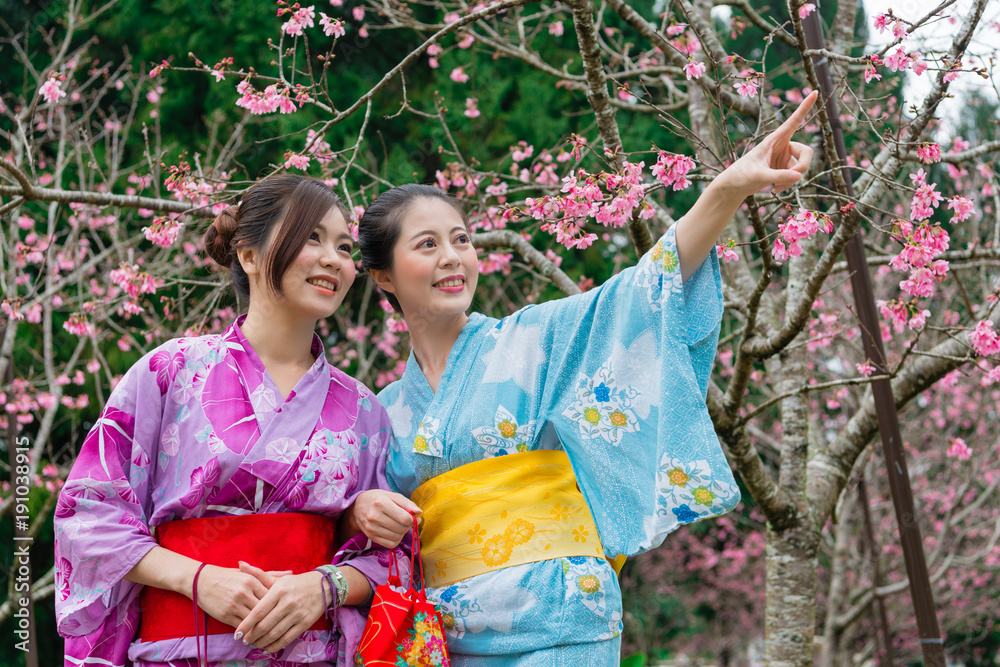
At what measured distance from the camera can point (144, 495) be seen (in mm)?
1542

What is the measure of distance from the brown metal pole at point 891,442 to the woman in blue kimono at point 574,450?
4.46ft

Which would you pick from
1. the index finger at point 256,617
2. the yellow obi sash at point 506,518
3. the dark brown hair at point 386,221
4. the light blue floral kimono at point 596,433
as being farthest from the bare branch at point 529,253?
the index finger at point 256,617

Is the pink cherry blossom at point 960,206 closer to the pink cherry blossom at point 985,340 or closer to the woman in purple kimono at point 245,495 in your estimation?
the pink cherry blossom at point 985,340

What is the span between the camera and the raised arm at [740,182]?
1.37m

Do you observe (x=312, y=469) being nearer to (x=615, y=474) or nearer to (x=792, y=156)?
(x=615, y=474)

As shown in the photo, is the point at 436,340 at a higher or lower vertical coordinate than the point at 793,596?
higher

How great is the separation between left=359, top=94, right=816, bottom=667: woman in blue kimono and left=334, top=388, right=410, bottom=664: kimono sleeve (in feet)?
0.17

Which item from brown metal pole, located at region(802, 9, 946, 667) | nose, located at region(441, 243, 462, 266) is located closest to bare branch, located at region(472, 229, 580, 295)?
brown metal pole, located at region(802, 9, 946, 667)

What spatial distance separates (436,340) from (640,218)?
0.84 m

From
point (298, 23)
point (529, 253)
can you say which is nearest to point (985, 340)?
point (529, 253)

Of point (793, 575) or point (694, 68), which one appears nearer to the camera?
point (694, 68)

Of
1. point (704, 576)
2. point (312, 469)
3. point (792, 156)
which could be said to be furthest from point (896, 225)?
point (704, 576)

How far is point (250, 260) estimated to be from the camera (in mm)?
1756

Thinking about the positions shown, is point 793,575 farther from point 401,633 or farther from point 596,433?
point 401,633
